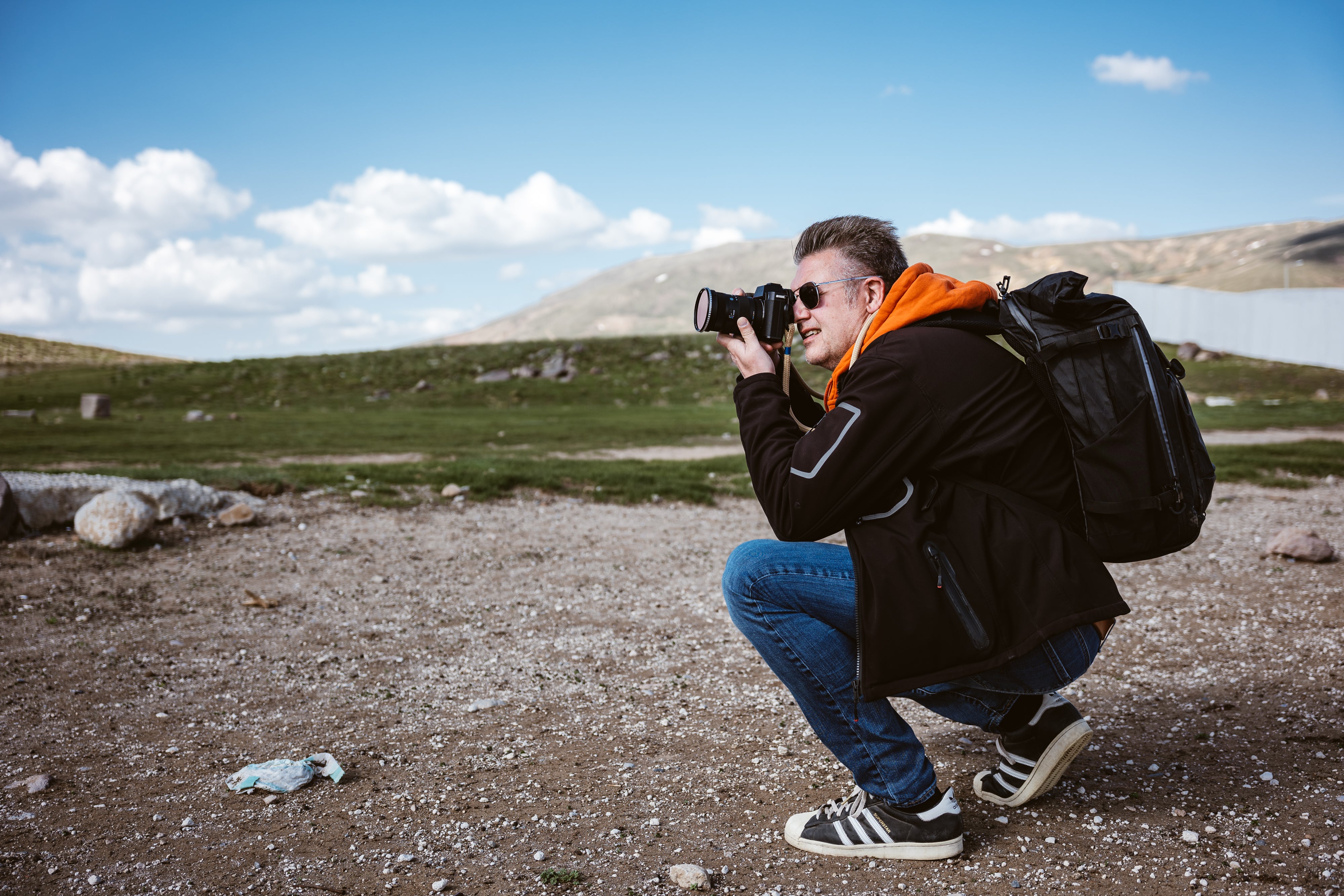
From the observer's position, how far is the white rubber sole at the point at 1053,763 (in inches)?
126

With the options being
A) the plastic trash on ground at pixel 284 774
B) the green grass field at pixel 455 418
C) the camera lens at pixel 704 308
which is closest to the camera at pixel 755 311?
the camera lens at pixel 704 308

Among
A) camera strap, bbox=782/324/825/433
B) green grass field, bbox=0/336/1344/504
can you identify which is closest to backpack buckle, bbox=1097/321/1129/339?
camera strap, bbox=782/324/825/433

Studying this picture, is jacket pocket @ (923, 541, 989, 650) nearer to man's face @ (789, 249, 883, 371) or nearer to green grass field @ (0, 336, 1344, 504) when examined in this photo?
man's face @ (789, 249, 883, 371)

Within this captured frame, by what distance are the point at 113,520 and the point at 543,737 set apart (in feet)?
Result: 18.1

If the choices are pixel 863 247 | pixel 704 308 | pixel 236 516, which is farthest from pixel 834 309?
pixel 236 516

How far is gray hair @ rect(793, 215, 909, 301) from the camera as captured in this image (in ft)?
10.2

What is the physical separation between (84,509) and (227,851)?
602 cm

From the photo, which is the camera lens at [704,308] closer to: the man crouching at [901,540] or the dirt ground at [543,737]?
the man crouching at [901,540]

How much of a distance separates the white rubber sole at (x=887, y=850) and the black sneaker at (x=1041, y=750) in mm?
442

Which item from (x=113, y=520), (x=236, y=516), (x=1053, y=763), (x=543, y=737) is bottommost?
(x=543, y=737)

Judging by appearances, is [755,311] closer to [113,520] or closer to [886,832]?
[886,832]

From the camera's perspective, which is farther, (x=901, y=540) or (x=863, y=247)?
(x=863, y=247)

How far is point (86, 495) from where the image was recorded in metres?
8.20

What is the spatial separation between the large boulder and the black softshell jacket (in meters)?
7.83
